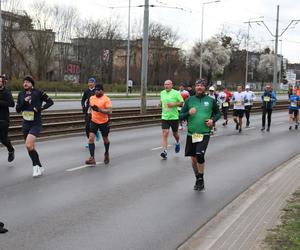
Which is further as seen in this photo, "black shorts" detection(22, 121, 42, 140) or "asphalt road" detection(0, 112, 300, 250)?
"black shorts" detection(22, 121, 42, 140)

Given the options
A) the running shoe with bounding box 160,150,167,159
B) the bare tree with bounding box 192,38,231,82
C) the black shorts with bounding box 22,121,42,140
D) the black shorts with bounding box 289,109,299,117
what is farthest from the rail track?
the bare tree with bounding box 192,38,231,82

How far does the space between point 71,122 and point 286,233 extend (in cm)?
1414

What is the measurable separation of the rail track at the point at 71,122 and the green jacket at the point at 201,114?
8134 millimetres

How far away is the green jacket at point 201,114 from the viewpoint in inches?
342

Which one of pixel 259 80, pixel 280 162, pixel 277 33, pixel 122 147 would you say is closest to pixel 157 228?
pixel 280 162

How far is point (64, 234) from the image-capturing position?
6.06 m

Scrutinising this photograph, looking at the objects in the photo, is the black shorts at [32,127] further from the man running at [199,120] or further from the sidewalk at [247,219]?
the sidewalk at [247,219]

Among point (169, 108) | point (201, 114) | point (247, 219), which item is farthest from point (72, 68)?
point (247, 219)

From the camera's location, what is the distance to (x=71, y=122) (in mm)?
19250

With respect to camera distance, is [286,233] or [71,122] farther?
[71,122]

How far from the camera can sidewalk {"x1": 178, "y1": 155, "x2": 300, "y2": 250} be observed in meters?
5.75

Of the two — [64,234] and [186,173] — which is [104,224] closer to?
[64,234]

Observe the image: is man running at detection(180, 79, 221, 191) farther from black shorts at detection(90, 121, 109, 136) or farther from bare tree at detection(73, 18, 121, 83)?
bare tree at detection(73, 18, 121, 83)

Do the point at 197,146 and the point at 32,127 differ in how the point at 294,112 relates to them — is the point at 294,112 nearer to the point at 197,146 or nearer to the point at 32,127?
the point at 197,146
